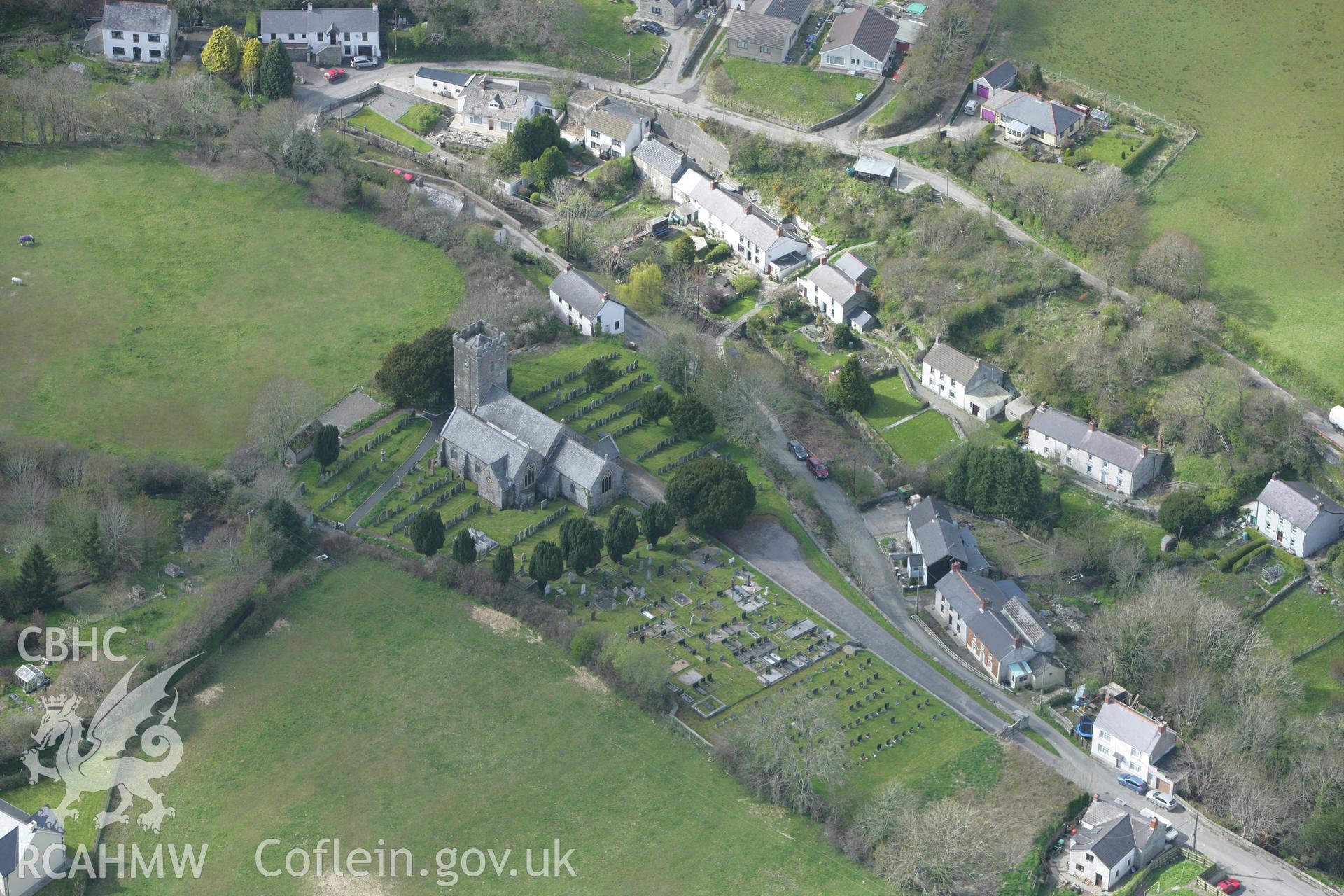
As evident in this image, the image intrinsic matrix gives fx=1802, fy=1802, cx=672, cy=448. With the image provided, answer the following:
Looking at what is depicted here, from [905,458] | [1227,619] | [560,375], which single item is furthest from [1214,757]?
[560,375]

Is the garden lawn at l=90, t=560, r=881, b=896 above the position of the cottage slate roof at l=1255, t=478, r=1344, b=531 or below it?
below

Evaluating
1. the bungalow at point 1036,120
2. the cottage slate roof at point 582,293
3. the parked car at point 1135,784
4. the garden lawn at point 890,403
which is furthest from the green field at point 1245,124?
the cottage slate roof at point 582,293

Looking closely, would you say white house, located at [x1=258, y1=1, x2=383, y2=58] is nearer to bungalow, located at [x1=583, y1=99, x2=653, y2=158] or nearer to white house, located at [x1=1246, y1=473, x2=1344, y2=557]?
bungalow, located at [x1=583, y1=99, x2=653, y2=158]

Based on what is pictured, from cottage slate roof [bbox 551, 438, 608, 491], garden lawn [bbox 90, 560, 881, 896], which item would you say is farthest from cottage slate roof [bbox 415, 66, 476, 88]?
garden lawn [bbox 90, 560, 881, 896]

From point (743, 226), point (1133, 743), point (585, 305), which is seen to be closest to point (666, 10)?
point (743, 226)

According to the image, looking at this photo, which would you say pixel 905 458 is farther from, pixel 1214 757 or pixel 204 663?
pixel 204 663
